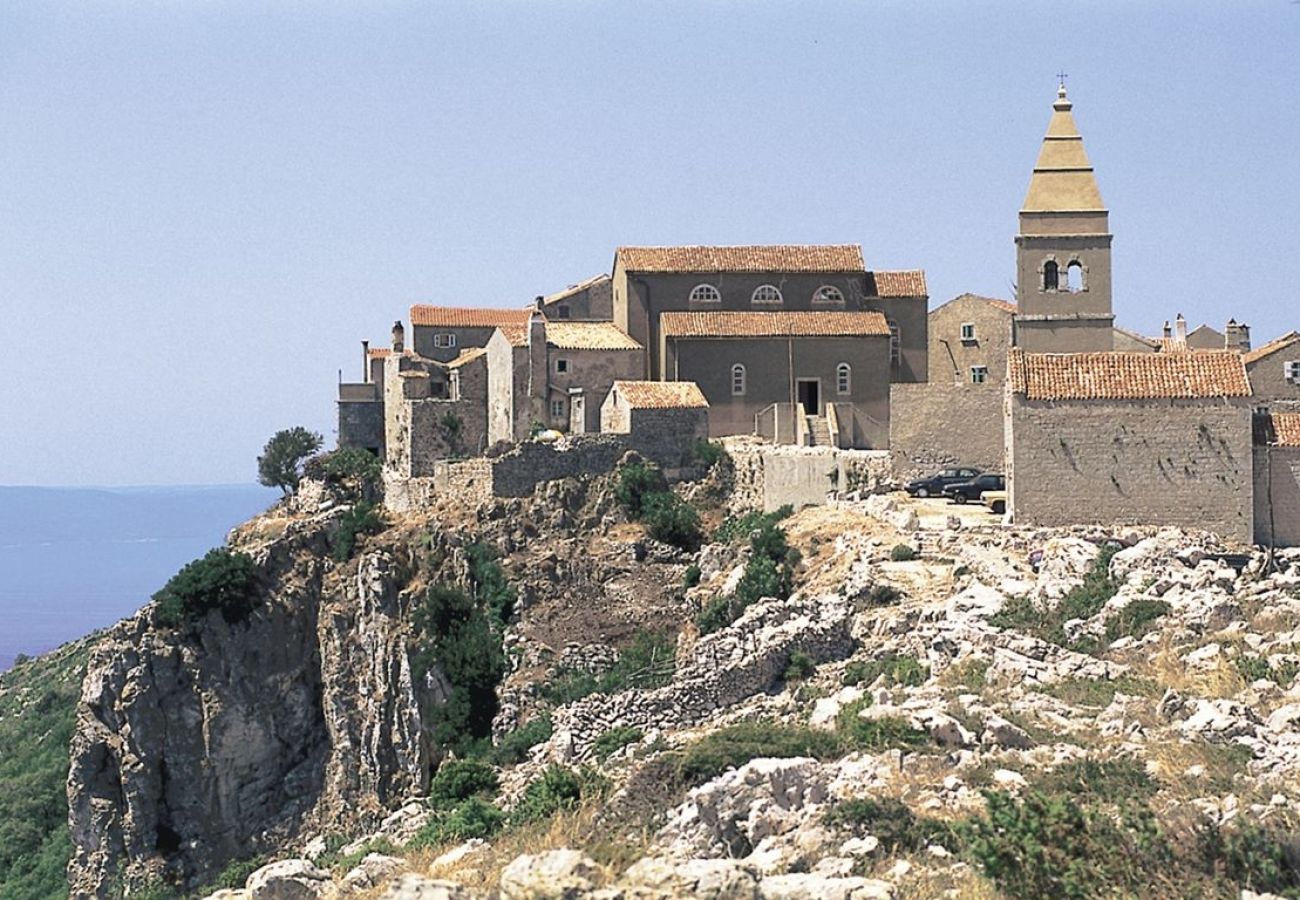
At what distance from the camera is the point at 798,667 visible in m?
34.2

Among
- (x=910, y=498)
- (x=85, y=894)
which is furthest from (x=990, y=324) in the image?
(x=85, y=894)

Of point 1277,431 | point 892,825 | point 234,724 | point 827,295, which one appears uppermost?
point 827,295

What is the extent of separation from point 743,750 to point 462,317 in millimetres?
40471

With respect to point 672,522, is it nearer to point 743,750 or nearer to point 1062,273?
point 1062,273

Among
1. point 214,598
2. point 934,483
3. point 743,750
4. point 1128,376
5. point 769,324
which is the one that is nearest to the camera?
point 743,750

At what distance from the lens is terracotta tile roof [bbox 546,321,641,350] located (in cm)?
5519

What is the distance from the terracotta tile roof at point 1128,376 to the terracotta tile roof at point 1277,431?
3.77 feet

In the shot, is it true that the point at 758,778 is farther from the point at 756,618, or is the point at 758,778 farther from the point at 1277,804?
the point at 756,618

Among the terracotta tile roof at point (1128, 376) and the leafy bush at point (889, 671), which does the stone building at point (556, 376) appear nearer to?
the terracotta tile roof at point (1128, 376)

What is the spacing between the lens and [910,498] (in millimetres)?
45750

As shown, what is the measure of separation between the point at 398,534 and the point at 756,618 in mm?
18061

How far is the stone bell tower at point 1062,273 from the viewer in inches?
1923

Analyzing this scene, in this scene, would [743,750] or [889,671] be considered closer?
[743,750]

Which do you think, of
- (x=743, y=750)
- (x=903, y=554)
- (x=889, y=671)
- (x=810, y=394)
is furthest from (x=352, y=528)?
(x=743, y=750)
